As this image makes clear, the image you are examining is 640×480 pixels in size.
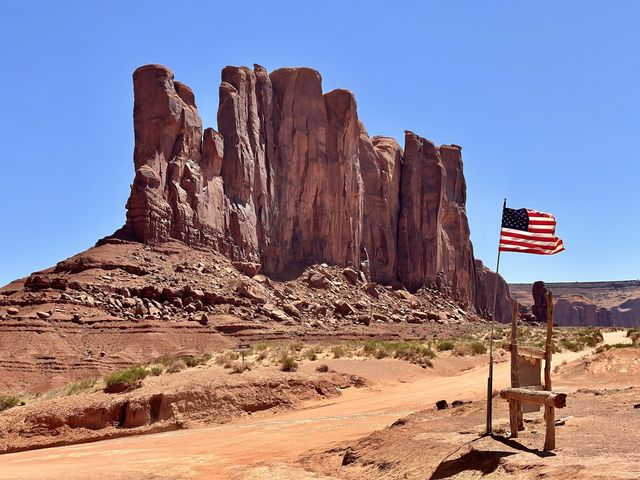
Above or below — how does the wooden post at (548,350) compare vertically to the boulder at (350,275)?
below

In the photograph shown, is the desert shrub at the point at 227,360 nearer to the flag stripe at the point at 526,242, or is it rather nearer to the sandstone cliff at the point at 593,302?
the flag stripe at the point at 526,242

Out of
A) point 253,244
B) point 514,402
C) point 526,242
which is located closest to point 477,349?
point 526,242

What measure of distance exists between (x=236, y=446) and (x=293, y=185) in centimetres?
5876

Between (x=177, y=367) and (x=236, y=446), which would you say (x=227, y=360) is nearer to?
→ (x=177, y=367)

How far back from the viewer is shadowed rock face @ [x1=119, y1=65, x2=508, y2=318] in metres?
59.2

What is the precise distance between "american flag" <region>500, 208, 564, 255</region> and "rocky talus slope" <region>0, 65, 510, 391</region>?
2640 centimetres

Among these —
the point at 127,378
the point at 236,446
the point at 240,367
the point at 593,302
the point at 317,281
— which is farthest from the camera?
the point at 593,302

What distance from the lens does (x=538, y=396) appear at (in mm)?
11492

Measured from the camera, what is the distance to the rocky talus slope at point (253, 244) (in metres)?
41.6

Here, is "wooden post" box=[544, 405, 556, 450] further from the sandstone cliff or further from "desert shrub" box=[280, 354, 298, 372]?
the sandstone cliff

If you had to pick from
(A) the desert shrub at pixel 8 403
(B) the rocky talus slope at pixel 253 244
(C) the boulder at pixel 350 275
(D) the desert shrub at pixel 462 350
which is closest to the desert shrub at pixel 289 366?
(A) the desert shrub at pixel 8 403

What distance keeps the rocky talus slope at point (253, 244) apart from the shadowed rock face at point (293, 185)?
17 centimetres

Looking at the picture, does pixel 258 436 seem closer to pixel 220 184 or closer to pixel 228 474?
pixel 228 474

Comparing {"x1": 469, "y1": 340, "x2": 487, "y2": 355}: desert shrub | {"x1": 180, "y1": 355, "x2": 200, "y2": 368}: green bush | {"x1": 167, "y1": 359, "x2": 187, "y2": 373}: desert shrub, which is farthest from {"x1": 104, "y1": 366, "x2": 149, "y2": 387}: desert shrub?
{"x1": 469, "y1": 340, "x2": 487, "y2": 355}: desert shrub
